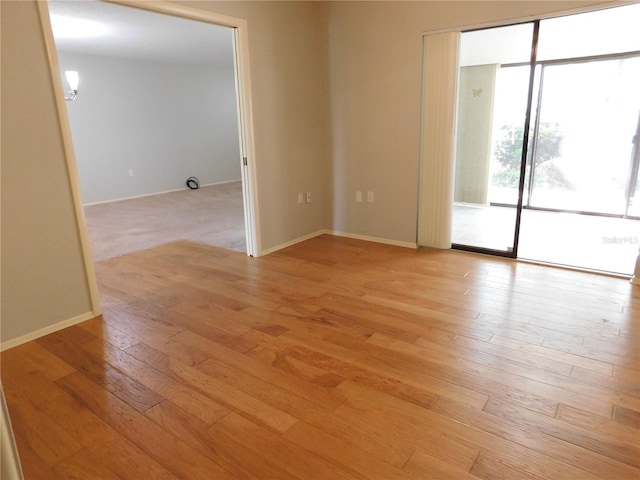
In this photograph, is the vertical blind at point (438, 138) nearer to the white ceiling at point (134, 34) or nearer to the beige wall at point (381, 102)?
the beige wall at point (381, 102)

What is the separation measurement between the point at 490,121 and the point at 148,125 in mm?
6399

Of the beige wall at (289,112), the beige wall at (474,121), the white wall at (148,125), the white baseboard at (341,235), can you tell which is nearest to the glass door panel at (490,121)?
the beige wall at (474,121)

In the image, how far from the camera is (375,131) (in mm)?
4203

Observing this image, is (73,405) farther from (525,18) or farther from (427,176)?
(525,18)

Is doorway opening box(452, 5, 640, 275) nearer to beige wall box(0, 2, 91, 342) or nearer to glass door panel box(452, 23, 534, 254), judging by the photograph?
glass door panel box(452, 23, 534, 254)

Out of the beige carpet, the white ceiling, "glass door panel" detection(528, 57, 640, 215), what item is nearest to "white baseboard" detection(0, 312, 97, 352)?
the beige carpet

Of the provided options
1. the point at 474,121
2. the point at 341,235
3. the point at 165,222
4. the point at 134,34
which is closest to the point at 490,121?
the point at 474,121

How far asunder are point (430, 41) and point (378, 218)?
1780 mm

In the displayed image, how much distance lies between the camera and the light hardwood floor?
155 centimetres

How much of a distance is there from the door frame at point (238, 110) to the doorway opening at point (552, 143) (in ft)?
6.56

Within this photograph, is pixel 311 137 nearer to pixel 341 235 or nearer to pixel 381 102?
pixel 381 102

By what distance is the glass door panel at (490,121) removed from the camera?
377 cm

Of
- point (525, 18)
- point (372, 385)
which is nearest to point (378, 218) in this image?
point (525, 18)

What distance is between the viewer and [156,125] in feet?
26.1
